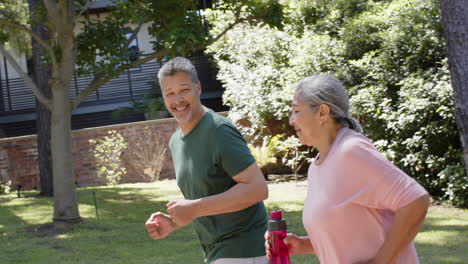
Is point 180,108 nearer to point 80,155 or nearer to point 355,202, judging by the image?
point 355,202

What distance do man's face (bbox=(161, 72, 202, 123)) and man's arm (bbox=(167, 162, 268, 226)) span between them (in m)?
0.42

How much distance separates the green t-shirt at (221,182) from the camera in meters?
2.75

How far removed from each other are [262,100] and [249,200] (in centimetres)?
1224

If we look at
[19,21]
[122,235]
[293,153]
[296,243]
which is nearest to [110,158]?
[19,21]

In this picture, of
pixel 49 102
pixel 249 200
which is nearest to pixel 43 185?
pixel 49 102

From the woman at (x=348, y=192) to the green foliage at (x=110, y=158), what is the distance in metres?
14.1

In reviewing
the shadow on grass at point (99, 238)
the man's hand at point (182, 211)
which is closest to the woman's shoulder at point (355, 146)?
the man's hand at point (182, 211)

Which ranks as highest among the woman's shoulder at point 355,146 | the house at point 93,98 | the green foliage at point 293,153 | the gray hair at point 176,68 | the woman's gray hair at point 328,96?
the gray hair at point 176,68

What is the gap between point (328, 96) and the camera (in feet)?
7.29

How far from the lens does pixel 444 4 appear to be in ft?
21.0

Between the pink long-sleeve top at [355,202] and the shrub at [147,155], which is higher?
the pink long-sleeve top at [355,202]

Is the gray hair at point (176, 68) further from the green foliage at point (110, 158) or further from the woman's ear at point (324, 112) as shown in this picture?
the green foliage at point (110, 158)

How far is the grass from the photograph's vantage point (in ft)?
24.7

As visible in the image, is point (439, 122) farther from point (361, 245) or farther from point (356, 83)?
point (361, 245)
